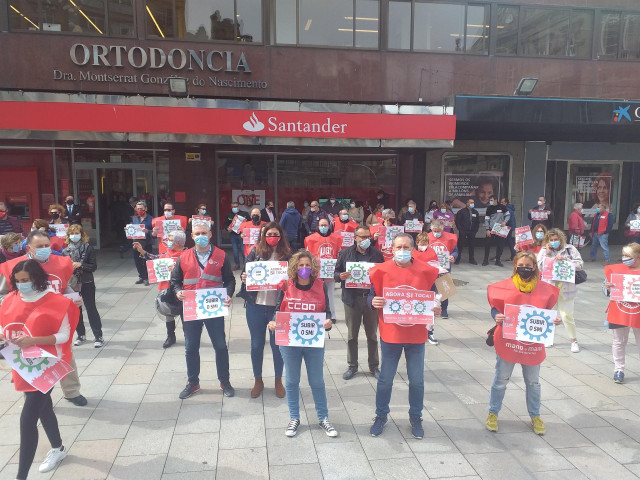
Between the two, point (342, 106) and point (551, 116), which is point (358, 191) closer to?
A: point (342, 106)

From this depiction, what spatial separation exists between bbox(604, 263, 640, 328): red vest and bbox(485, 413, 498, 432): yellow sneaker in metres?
2.34

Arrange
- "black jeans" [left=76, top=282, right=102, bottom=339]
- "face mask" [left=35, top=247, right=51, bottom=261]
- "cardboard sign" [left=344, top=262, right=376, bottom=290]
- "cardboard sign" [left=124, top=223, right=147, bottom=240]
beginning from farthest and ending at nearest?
→ "cardboard sign" [left=124, top=223, right=147, bottom=240]
"black jeans" [left=76, top=282, right=102, bottom=339]
"cardboard sign" [left=344, top=262, right=376, bottom=290]
"face mask" [left=35, top=247, right=51, bottom=261]

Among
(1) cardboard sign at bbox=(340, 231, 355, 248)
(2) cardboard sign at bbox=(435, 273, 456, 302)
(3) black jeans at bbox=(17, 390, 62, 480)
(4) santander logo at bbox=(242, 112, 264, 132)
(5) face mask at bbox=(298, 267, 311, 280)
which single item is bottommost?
(3) black jeans at bbox=(17, 390, 62, 480)

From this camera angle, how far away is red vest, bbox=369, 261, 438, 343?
450 centimetres

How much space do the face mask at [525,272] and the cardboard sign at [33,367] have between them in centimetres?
434

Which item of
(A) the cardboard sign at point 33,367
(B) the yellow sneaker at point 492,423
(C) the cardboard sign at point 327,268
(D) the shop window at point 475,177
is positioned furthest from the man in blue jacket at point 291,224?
(A) the cardboard sign at point 33,367

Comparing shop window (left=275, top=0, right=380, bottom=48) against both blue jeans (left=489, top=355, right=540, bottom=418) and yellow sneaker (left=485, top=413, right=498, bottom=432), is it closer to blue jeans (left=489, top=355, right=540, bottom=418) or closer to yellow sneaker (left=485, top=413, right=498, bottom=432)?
blue jeans (left=489, top=355, right=540, bottom=418)

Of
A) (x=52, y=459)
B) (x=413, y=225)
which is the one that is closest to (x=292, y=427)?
(x=52, y=459)

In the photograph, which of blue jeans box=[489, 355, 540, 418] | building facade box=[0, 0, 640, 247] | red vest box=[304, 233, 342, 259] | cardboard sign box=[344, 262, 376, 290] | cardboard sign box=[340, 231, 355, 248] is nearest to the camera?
blue jeans box=[489, 355, 540, 418]

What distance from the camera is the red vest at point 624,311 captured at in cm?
571

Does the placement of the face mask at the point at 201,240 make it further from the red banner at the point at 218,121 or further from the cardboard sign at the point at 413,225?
the cardboard sign at the point at 413,225

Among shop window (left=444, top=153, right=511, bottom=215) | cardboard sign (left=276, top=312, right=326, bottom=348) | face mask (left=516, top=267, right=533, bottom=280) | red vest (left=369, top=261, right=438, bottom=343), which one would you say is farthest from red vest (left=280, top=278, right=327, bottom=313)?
shop window (left=444, top=153, right=511, bottom=215)

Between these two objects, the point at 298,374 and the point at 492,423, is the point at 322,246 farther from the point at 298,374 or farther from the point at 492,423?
the point at 492,423

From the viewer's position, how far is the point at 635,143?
56.1 ft
